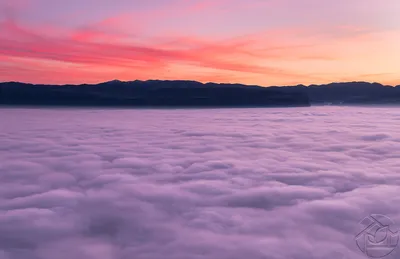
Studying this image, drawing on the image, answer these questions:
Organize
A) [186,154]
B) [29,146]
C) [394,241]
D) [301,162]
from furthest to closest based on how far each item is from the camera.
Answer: [29,146], [186,154], [301,162], [394,241]

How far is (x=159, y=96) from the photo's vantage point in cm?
10338

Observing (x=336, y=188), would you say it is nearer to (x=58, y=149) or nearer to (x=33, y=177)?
(x=33, y=177)

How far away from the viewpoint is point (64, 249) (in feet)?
12.1

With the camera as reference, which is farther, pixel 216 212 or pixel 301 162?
pixel 301 162

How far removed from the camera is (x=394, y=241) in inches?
145

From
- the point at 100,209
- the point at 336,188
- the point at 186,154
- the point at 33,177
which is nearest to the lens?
the point at 100,209

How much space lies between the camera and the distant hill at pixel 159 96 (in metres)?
102

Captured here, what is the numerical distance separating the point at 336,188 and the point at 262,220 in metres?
2.10

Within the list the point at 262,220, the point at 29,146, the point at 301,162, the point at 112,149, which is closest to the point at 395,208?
the point at 262,220

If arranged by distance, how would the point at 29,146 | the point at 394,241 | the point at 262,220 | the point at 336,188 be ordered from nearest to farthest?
the point at 394,241
the point at 262,220
the point at 336,188
the point at 29,146

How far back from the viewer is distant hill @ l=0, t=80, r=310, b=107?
10200 cm

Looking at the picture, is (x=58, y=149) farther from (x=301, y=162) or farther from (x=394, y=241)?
(x=394, y=241)

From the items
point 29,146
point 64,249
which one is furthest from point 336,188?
point 29,146

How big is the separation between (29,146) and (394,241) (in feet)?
37.2
